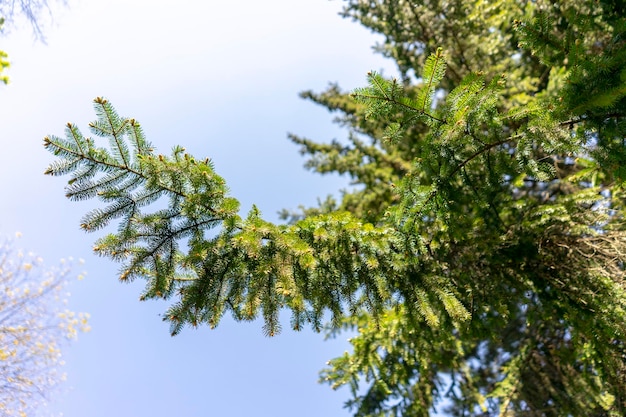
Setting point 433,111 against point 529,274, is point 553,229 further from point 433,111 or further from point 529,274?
point 433,111

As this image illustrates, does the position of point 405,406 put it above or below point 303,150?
below

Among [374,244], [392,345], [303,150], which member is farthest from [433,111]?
[303,150]

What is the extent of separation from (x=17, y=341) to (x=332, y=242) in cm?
877

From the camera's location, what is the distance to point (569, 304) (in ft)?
13.4

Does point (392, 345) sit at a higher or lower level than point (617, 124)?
higher

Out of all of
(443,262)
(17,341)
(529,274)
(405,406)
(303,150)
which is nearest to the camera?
(443,262)

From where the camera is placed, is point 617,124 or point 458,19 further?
point 458,19

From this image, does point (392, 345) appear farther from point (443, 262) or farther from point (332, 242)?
point (332, 242)

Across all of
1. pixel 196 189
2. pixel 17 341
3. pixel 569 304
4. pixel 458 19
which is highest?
pixel 458 19

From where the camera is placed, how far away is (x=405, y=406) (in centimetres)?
672

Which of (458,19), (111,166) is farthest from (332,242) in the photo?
(458,19)

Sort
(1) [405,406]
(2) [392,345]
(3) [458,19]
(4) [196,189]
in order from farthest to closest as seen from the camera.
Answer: (3) [458,19], (1) [405,406], (2) [392,345], (4) [196,189]

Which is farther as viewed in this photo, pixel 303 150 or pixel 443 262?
pixel 303 150

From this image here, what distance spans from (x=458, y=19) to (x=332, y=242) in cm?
626
